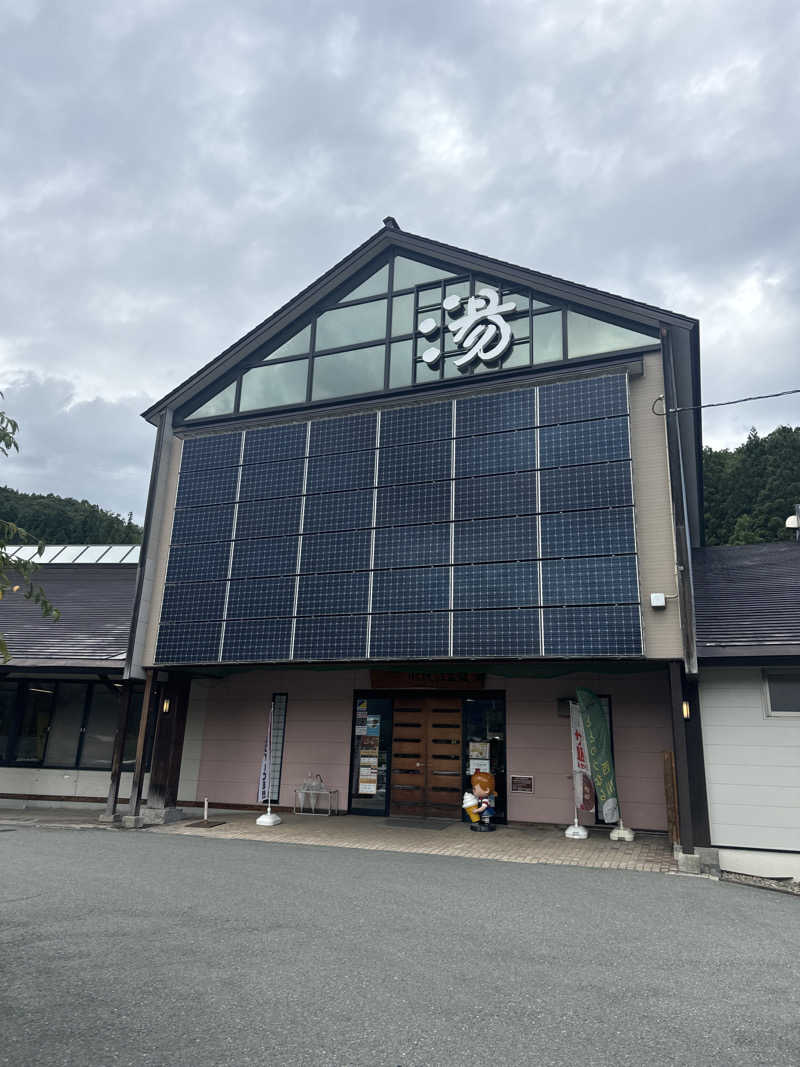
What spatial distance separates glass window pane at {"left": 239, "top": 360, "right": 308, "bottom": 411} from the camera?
15086 mm

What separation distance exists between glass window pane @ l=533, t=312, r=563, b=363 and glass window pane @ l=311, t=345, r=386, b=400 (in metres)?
3.19

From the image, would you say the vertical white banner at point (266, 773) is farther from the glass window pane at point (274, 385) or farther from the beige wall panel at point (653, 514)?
the beige wall panel at point (653, 514)

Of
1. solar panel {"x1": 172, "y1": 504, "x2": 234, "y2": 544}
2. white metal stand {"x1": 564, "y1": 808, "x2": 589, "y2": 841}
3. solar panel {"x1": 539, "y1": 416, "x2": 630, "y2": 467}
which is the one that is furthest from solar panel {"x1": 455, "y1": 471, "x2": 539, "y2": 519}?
white metal stand {"x1": 564, "y1": 808, "x2": 589, "y2": 841}

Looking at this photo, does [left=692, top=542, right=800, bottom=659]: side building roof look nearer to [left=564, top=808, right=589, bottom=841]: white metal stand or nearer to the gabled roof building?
the gabled roof building

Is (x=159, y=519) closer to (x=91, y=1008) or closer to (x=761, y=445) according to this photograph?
(x=91, y=1008)

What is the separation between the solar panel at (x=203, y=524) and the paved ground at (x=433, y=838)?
5.74m

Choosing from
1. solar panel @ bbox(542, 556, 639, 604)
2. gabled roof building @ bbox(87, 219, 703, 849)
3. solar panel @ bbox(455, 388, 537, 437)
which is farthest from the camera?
solar panel @ bbox(455, 388, 537, 437)

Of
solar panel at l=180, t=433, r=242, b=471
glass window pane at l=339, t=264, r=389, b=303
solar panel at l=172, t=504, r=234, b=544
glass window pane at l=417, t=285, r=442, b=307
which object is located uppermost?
glass window pane at l=339, t=264, r=389, b=303

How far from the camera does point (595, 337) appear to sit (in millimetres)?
13039

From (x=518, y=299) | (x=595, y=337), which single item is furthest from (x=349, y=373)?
(x=595, y=337)

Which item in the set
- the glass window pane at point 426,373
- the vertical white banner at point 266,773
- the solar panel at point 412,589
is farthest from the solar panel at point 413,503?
the vertical white banner at point 266,773

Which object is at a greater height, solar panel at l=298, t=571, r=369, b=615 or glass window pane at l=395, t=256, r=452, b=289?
glass window pane at l=395, t=256, r=452, b=289

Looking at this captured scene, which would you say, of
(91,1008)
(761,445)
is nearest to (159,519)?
(91,1008)

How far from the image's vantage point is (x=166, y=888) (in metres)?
8.00
